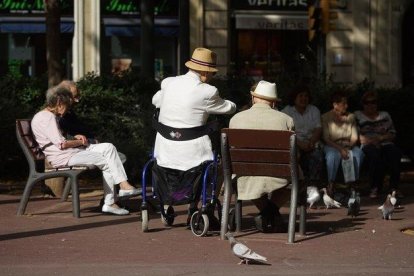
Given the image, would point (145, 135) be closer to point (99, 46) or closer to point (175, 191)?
point (175, 191)

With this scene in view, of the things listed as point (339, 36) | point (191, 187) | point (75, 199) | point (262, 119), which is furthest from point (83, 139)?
point (339, 36)

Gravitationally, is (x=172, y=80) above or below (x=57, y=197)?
above

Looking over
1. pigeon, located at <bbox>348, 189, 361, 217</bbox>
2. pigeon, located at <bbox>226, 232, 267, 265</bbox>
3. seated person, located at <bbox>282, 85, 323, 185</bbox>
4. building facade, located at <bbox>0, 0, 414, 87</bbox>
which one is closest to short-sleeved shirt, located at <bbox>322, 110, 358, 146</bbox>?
seated person, located at <bbox>282, 85, 323, 185</bbox>

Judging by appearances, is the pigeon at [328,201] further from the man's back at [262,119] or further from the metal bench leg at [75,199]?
the metal bench leg at [75,199]

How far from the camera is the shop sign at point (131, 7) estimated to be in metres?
26.3

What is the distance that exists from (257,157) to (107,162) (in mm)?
2109

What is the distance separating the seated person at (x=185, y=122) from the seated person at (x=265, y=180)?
0.22 m

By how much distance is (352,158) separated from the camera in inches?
510

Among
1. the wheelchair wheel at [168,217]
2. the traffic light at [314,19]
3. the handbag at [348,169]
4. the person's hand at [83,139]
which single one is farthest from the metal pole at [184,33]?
the wheelchair wheel at [168,217]

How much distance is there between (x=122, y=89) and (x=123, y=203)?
4.05m

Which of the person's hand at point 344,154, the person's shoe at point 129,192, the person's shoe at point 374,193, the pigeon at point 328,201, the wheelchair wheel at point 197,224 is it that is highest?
the person's hand at point 344,154

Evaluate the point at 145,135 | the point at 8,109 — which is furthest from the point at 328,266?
the point at 8,109

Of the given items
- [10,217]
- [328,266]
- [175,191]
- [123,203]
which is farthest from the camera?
[123,203]

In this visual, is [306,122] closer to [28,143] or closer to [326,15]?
[28,143]
